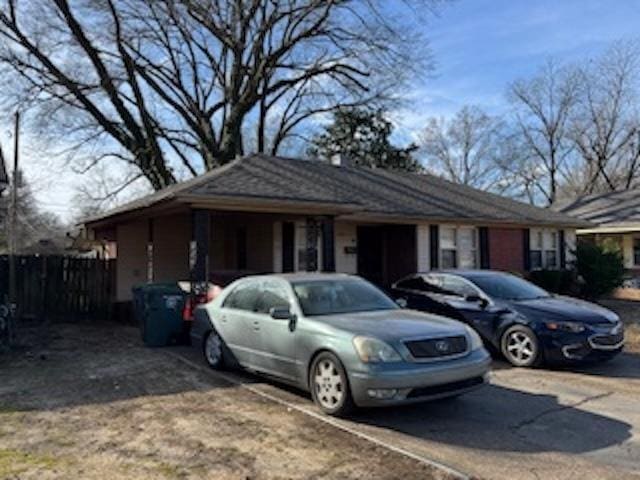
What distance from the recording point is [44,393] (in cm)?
747

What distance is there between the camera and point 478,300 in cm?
1004

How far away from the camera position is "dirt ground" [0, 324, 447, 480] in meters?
4.80

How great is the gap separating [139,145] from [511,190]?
35.6 m

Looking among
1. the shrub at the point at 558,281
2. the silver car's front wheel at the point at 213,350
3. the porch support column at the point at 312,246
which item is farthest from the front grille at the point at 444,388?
the shrub at the point at 558,281

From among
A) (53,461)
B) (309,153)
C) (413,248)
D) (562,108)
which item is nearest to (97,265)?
(413,248)

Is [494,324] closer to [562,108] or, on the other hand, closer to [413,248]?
[413,248]

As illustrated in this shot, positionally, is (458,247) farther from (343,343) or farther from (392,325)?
(343,343)

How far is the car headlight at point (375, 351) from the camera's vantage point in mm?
5992

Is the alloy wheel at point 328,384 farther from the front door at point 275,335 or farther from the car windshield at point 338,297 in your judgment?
the car windshield at point 338,297

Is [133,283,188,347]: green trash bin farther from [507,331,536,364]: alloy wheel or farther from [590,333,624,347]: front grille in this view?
[590,333,624,347]: front grille

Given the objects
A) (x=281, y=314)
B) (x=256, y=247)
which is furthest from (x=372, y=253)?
(x=281, y=314)

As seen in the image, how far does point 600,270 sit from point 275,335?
624 inches

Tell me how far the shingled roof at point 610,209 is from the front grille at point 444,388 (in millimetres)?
20318

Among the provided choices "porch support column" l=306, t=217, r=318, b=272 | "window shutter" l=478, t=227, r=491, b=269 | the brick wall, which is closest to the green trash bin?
"porch support column" l=306, t=217, r=318, b=272
